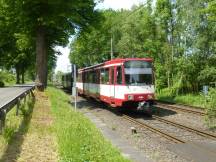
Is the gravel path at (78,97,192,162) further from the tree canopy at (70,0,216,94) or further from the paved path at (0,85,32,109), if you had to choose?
the tree canopy at (70,0,216,94)

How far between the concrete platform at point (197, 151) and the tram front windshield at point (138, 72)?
9.09 metres

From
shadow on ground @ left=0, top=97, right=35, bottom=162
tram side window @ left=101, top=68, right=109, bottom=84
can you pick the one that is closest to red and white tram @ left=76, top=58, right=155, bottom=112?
tram side window @ left=101, top=68, right=109, bottom=84

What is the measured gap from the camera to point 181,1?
38.1m

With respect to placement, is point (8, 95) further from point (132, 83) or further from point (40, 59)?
point (132, 83)

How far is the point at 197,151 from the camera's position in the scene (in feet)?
42.0

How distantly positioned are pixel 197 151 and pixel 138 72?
10.6 meters

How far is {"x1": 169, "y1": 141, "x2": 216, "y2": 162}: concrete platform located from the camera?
1189 cm

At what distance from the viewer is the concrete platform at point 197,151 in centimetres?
1189

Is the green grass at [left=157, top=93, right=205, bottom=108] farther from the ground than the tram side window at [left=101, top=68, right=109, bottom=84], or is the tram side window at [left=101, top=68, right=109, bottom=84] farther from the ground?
the tram side window at [left=101, top=68, right=109, bottom=84]

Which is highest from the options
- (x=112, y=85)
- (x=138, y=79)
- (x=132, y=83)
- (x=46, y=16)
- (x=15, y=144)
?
→ (x=46, y=16)

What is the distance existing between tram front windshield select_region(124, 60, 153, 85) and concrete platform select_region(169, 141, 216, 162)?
9.09 metres

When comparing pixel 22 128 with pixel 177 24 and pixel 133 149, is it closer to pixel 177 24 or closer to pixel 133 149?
pixel 133 149

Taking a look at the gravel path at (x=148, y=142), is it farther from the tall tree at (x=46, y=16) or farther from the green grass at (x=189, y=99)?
the tall tree at (x=46, y=16)

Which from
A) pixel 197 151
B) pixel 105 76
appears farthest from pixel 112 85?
pixel 197 151
